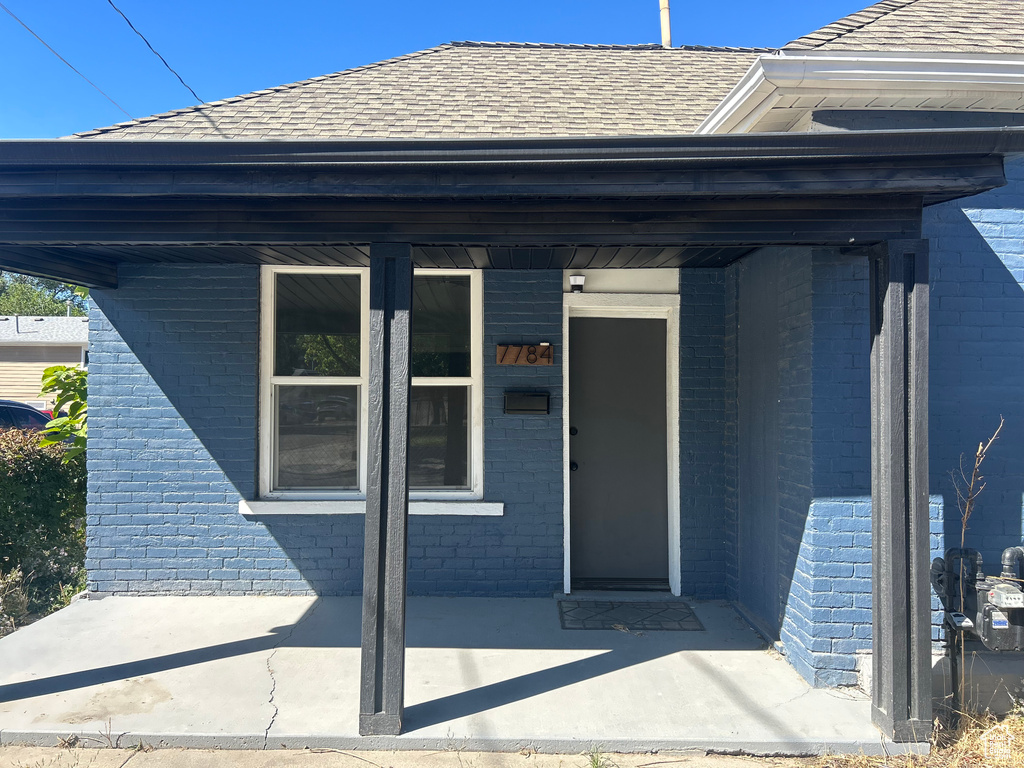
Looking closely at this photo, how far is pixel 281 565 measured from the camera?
16.6 ft

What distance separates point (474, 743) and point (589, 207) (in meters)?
2.68

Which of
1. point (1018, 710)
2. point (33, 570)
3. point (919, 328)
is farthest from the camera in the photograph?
point (33, 570)

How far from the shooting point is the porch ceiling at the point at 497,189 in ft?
9.55

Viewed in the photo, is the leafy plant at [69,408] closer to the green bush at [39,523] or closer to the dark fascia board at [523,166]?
the green bush at [39,523]

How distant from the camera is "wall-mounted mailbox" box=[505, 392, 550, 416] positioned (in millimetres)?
5016

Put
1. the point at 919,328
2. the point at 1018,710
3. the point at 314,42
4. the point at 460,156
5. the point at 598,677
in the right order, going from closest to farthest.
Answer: the point at 460,156 → the point at 919,328 → the point at 1018,710 → the point at 598,677 → the point at 314,42

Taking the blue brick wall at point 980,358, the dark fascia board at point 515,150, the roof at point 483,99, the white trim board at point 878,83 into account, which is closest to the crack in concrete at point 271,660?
the dark fascia board at point 515,150

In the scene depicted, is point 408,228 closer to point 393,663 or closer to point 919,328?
point 393,663

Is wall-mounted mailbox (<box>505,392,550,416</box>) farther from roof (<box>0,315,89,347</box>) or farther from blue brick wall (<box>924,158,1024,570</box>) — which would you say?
roof (<box>0,315,89,347</box>)

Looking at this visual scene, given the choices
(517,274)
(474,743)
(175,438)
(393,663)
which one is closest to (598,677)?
(474,743)

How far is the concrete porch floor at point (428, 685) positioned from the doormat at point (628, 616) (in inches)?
3.9

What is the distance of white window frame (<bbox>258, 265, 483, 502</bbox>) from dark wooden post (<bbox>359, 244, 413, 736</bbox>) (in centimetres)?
188

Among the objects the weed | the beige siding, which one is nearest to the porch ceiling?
the weed

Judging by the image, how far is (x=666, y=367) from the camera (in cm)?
532
